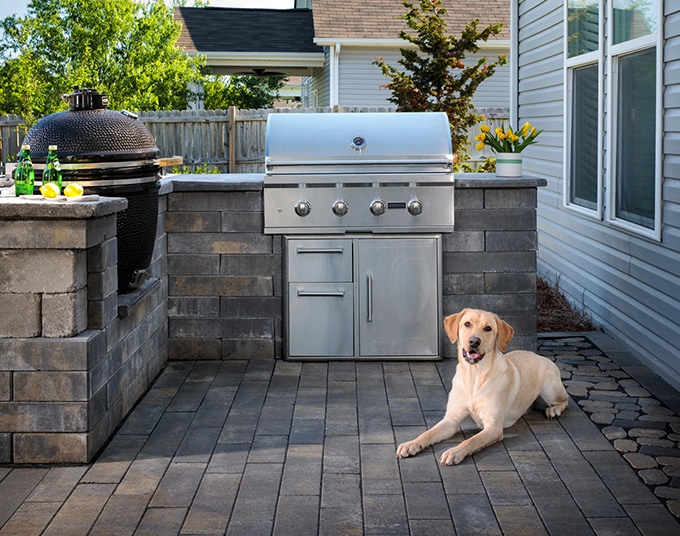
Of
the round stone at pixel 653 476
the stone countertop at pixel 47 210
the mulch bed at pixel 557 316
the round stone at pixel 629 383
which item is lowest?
the round stone at pixel 653 476

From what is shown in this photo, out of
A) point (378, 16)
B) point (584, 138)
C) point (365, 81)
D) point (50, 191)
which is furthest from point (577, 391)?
point (378, 16)

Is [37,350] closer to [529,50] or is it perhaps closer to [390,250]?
[390,250]

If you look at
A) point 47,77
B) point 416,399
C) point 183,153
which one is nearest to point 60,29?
point 47,77

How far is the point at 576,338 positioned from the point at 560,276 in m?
1.71

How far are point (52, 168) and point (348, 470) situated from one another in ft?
6.39

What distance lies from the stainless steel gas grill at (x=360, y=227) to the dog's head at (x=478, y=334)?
4.78 ft

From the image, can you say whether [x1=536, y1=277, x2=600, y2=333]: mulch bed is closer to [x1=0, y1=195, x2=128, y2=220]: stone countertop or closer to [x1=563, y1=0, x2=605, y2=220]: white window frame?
[x1=563, y1=0, x2=605, y2=220]: white window frame

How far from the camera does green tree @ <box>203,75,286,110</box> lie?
65.2ft

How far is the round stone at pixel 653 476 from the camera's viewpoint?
3898 mm

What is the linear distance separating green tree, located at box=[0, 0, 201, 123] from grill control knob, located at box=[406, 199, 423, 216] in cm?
1040

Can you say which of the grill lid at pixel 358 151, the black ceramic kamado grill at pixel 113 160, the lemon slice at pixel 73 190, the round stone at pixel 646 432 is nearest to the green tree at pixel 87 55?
the grill lid at pixel 358 151

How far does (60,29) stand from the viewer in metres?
15.9

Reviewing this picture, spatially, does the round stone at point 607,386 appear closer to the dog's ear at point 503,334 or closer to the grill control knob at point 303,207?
the dog's ear at point 503,334

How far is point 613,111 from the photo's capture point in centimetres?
664
